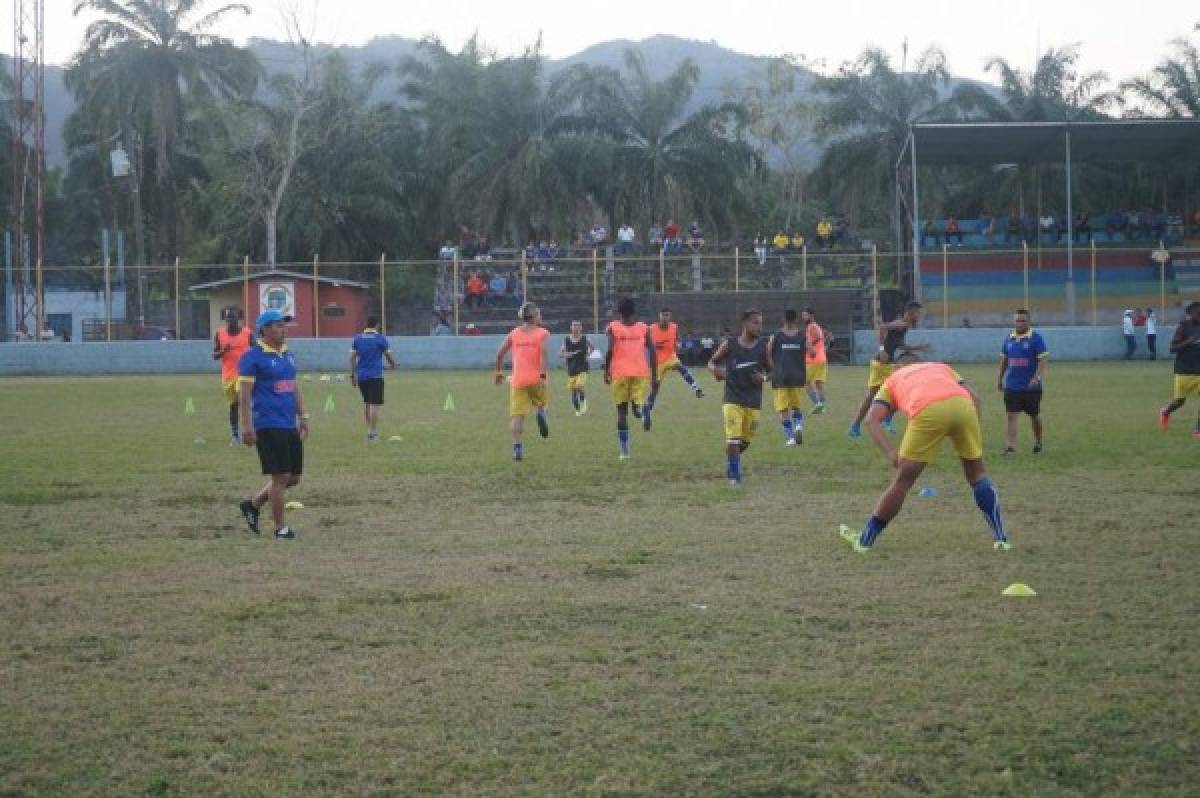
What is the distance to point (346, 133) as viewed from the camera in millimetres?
→ 66062

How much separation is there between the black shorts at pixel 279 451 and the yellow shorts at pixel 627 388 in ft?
23.2

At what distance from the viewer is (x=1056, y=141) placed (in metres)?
48.1

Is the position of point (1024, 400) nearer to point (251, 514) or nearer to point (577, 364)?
point (251, 514)

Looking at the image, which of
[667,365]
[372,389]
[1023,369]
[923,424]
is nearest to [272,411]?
[923,424]

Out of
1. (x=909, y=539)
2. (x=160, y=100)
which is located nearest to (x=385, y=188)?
(x=160, y=100)

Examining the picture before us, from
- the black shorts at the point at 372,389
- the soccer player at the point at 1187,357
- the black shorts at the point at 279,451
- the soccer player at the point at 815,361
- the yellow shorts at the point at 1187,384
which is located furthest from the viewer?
the soccer player at the point at 815,361

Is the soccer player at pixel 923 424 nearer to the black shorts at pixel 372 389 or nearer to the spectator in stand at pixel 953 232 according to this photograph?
the black shorts at pixel 372 389

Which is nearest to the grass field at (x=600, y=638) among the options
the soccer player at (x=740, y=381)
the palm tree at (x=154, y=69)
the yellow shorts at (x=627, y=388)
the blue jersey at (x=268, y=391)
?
the soccer player at (x=740, y=381)

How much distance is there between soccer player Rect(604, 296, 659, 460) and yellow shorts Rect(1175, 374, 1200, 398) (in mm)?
6746

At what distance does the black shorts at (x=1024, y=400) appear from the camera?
17.2 m

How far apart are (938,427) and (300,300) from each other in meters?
41.8

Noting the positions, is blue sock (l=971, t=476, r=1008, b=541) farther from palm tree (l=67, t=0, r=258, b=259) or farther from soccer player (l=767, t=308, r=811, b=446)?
palm tree (l=67, t=0, r=258, b=259)

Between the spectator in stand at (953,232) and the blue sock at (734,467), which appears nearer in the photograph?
the blue sock at (734,467)

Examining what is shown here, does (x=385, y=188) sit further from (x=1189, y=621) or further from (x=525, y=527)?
(x=1189, y=621)
